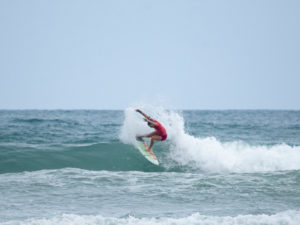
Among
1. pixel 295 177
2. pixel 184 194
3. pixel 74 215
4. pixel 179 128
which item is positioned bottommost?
pixel 74 215

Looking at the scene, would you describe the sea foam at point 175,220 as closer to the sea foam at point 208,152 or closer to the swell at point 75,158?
the swell at point 75,158

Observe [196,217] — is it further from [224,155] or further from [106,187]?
[224,155]

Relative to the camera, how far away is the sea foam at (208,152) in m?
14.9

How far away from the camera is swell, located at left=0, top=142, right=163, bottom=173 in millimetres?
14500

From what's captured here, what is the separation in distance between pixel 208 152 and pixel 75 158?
5.76m

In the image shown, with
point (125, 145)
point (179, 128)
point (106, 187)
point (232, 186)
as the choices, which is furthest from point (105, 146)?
point (232, 186)

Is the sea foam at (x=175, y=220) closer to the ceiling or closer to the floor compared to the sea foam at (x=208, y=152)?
closer to the floor

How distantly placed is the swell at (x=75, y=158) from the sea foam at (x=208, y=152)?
1.26 metres

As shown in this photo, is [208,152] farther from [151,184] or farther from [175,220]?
[175,220]

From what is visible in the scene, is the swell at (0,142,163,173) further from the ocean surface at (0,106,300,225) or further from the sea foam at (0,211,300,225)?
the sea foam at (0,211,300,225)

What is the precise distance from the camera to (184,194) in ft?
31.4

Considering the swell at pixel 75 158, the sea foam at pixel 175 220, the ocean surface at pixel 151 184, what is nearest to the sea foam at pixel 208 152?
the ocean surface at pixel 151 184

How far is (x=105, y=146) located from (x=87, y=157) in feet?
6.33

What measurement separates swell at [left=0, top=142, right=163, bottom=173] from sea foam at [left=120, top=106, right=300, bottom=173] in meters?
1.26
